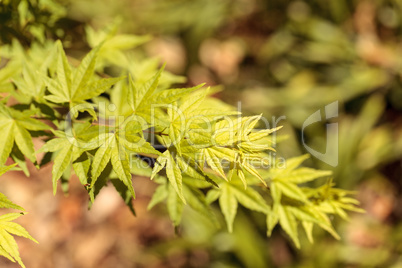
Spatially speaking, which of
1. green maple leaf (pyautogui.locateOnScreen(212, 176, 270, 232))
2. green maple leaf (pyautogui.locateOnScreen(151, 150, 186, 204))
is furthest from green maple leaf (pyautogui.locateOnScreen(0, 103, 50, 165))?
green maple leaf (pyautogui.locateOnScreen(212, 176, 270, 232))

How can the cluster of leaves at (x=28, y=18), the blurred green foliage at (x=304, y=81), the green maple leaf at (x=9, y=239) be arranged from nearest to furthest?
the green maple leaf at (x=9, y=239)
the cluster of leaves at (x=28, y=18)
the blurred green foliage at (x=304, y=81)

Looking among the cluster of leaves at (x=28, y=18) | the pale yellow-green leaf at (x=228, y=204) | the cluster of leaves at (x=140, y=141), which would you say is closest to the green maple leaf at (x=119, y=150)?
the cluster of leaves at (x=140, y=141)

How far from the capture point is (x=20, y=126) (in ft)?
3.36

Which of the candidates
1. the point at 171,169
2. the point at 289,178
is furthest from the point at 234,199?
the point at 171,169

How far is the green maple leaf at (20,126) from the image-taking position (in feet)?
3.30

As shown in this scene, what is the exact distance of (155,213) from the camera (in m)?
2.69

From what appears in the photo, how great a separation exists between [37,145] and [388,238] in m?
2.65

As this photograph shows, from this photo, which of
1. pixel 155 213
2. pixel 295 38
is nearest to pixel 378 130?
pixel 295 38

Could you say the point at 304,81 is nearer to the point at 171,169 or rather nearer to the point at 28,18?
the point at 28,18

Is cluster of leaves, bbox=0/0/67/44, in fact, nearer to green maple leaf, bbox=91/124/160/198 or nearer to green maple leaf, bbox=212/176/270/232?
green maple leaf, bbox=91/124/160/198

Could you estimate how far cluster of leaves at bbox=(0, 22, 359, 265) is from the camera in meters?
0.88

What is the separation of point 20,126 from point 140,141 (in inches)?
15.0

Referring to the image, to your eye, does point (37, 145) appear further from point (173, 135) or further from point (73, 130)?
point (173, 135)

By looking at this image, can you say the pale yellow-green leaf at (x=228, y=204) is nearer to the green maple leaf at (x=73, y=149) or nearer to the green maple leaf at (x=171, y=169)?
the green maple leaf at (x=171, y=169)
